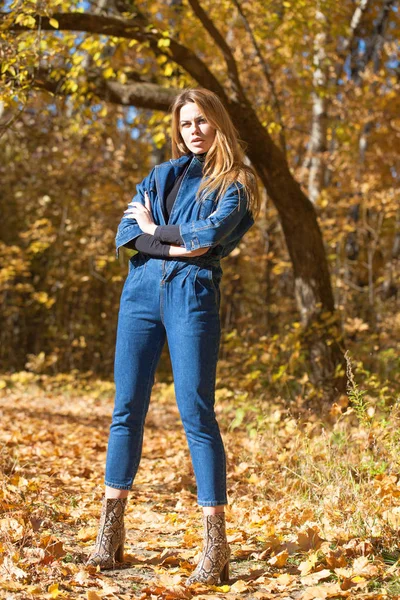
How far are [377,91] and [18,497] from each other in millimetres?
10586

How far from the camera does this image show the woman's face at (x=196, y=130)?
112 inches

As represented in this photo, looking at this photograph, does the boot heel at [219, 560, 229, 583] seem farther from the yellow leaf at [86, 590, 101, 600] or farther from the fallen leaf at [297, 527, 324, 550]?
the yellow leaf at [86, 590, 101, 600]

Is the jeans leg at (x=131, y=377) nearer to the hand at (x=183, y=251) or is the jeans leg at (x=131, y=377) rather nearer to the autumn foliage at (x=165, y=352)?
the hand at (x=183, y=251)

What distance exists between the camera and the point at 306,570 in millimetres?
2699

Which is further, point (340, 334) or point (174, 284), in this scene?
point (340, 334)

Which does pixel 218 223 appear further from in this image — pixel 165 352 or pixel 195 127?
pixel 165 352

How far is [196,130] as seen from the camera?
9.37ft

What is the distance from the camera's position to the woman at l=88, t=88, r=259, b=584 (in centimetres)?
265

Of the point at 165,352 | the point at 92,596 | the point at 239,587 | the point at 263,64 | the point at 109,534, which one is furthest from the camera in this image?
the point at 165,352

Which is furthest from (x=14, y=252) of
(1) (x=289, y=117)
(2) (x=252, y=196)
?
(2) (x=252, y=196)

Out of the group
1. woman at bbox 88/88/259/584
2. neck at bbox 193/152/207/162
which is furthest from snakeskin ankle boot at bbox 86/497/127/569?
neck at bbox 193/152/207/162

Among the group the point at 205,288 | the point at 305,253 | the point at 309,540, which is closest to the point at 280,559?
the point at 309,540

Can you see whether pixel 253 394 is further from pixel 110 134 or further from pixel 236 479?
pixel 110 134

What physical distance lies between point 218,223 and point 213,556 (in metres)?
A: 1.25
